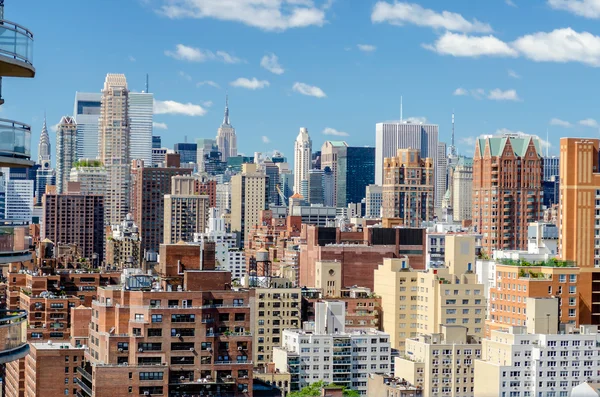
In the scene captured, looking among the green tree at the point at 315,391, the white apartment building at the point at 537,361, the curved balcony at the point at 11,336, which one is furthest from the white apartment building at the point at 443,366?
the curved balcony at the point at 11,336

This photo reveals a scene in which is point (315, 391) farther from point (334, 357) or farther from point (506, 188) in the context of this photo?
point (506, 188)

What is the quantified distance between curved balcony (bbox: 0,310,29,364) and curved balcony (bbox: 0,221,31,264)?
706 millimetres

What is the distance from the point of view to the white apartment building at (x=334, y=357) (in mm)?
75062

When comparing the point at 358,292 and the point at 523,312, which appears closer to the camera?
the point at 523,312

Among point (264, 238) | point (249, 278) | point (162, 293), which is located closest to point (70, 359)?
point (162, 293)

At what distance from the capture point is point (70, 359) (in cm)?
5969

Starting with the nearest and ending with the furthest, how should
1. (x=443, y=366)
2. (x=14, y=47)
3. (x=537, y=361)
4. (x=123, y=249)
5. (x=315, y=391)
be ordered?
(x=14, y=47) → (x=537, y=361) → (x=443, y=366) → (x=315, y=391) → (x=123, y=249)

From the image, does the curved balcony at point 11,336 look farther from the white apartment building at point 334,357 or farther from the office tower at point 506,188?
the office tower at point 506,188

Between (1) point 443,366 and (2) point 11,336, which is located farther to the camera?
(1) point 443,366

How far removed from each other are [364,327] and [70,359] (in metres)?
31.2


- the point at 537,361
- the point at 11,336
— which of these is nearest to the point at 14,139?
the point at 11,336

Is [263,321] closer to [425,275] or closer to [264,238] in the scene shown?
[425,275]

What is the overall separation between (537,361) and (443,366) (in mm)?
7971

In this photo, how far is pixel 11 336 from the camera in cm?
1630
